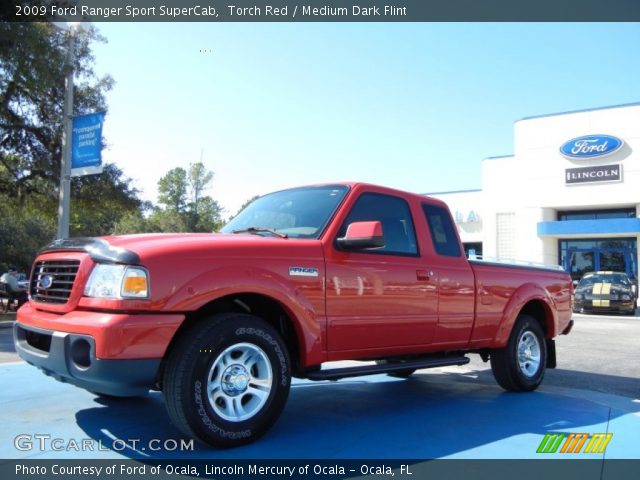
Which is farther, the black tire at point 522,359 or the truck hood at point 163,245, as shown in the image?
the black tire at point 522,359

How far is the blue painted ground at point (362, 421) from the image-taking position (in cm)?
381

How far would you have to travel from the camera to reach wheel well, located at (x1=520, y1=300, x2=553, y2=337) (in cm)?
656

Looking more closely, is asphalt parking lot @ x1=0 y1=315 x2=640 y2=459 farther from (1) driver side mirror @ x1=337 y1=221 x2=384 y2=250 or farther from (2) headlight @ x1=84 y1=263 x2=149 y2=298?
(1) driver side mirror @ x1=337 y1=221 x2=384 y2=250

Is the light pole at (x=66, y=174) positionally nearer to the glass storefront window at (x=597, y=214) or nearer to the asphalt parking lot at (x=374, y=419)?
the asphalt parking lot at (x=374, y=419)

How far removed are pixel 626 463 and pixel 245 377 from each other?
103 inches

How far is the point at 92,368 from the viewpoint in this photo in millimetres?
3334

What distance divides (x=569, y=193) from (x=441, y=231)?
90.7 ft

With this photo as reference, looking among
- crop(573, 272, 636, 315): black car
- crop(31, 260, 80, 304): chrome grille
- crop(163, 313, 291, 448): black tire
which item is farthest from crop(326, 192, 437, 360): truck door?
crop(573, 272, 636, 315): black car

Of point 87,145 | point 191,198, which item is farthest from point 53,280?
point 191,198

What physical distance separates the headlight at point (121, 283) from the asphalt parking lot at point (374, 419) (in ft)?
3.46

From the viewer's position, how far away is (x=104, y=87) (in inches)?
883

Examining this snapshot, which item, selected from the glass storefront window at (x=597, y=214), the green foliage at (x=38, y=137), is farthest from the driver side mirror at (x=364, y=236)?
the glass storefront window at (x=597, y=214)

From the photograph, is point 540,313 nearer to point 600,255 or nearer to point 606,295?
point 606,295

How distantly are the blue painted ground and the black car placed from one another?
15.5m
